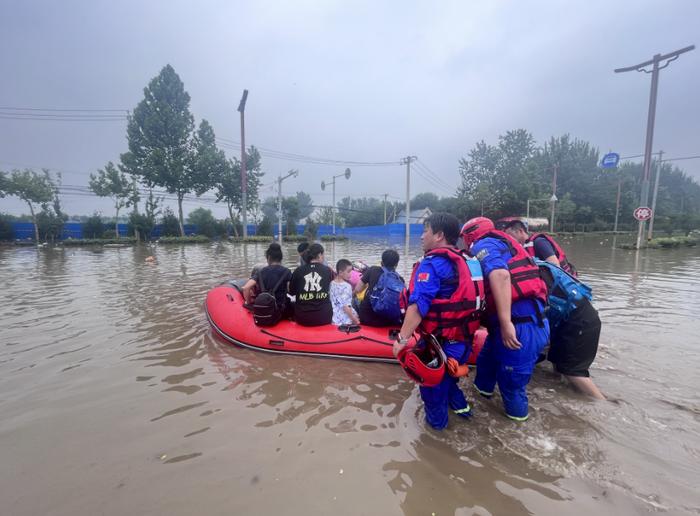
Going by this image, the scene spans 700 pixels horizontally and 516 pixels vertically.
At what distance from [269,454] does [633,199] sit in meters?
55.4

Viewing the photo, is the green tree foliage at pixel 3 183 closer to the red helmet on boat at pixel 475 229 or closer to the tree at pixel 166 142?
the tree at pixel 166 142

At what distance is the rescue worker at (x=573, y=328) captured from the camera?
3.09 meters

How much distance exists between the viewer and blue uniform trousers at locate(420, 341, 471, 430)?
2.60 meters

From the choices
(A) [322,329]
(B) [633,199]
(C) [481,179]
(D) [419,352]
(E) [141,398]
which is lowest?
(E) [141,398]

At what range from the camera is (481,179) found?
1796 inches

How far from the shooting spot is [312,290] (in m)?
4.46

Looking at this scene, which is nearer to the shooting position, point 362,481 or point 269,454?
point 362,481

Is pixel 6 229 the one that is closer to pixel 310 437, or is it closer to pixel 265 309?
pixel 265 309

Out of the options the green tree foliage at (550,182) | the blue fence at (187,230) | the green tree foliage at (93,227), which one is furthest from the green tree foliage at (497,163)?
the green tree foliage at (93,227)

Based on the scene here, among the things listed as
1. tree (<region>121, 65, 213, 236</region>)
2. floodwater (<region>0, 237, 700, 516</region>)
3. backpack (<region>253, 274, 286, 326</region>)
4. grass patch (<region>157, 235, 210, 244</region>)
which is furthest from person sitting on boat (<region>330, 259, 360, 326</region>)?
tree (<region>121, 65, 213, 236</region>)

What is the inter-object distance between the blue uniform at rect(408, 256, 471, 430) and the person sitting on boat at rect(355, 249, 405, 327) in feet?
5.16

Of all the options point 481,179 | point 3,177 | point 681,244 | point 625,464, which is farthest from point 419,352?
point 481,179

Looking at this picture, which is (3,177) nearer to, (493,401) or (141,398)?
(141,398)

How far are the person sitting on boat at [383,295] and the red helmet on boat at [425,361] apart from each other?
5.52 feet
